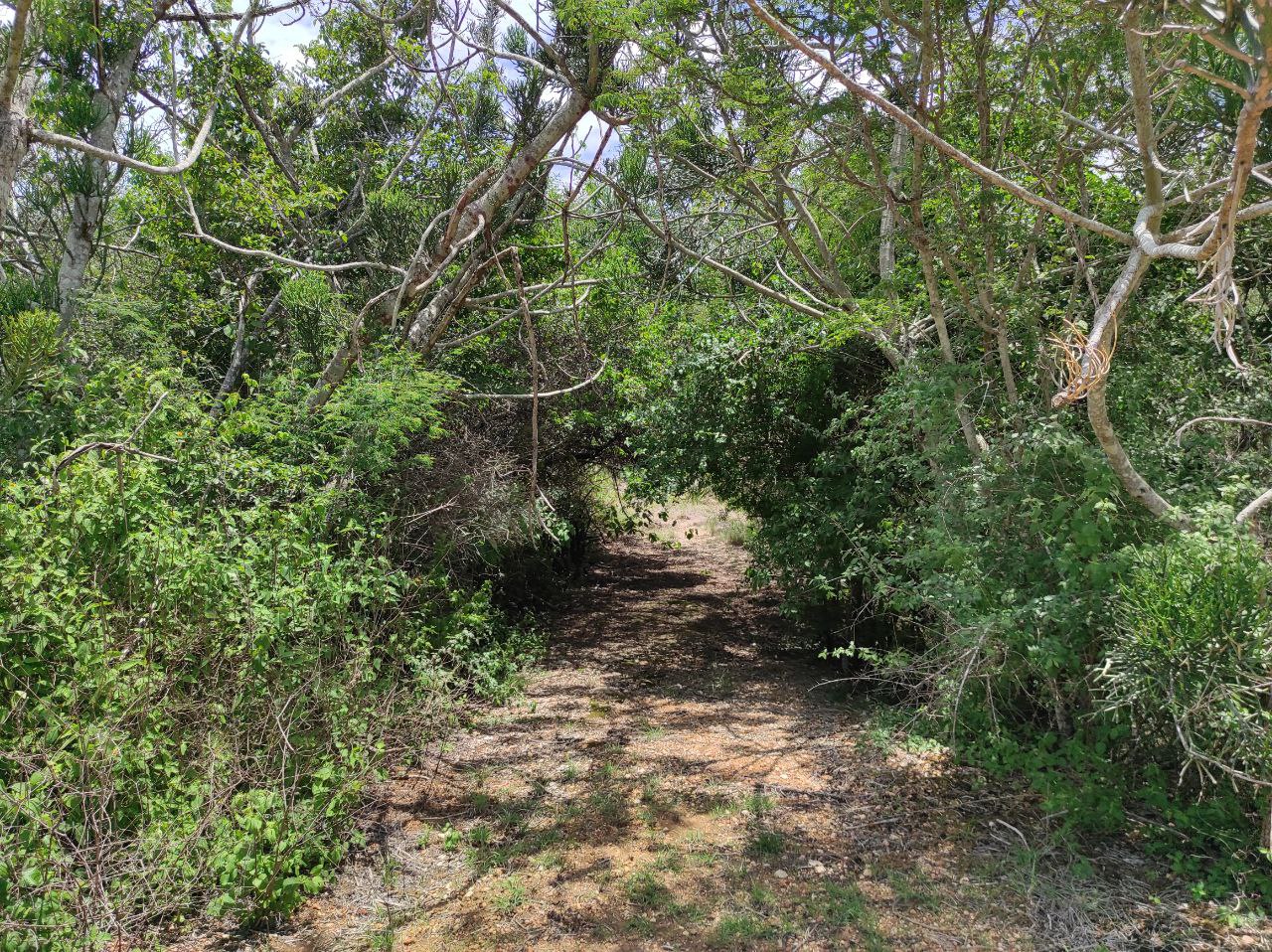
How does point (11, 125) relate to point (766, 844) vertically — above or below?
above

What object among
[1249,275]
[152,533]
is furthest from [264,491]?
[1249,275]

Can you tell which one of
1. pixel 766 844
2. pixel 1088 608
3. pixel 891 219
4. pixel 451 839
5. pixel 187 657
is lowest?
pixel 451 839

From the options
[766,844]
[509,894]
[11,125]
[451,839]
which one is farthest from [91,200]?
[766,844]

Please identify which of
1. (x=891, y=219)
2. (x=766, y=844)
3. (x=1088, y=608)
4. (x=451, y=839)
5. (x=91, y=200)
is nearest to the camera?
(x=1088, y=608)

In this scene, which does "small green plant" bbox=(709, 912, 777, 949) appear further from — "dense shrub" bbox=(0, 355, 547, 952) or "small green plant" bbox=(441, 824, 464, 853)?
"dense shrub" bbox=(0, 355, 547, 952)

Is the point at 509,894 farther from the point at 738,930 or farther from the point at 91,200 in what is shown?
the point at 91,200

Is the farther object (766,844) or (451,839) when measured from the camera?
(451,839)

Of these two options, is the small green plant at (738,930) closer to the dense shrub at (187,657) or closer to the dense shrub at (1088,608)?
the dense shrub at (1088,608)

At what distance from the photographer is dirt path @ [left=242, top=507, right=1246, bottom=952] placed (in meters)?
3.22

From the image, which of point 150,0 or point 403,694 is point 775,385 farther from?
point 150,0

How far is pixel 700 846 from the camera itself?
3.92 meters

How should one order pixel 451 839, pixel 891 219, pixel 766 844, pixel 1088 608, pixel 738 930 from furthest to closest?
pixel 891 219 → pixel 451 839 → pixel 766 844 → pixel 1088 608 → pixel 738 930

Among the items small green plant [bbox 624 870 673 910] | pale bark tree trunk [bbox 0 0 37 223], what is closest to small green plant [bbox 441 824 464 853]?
small green plant [bbox 624 870 673 910]

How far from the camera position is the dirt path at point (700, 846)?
127 inches
